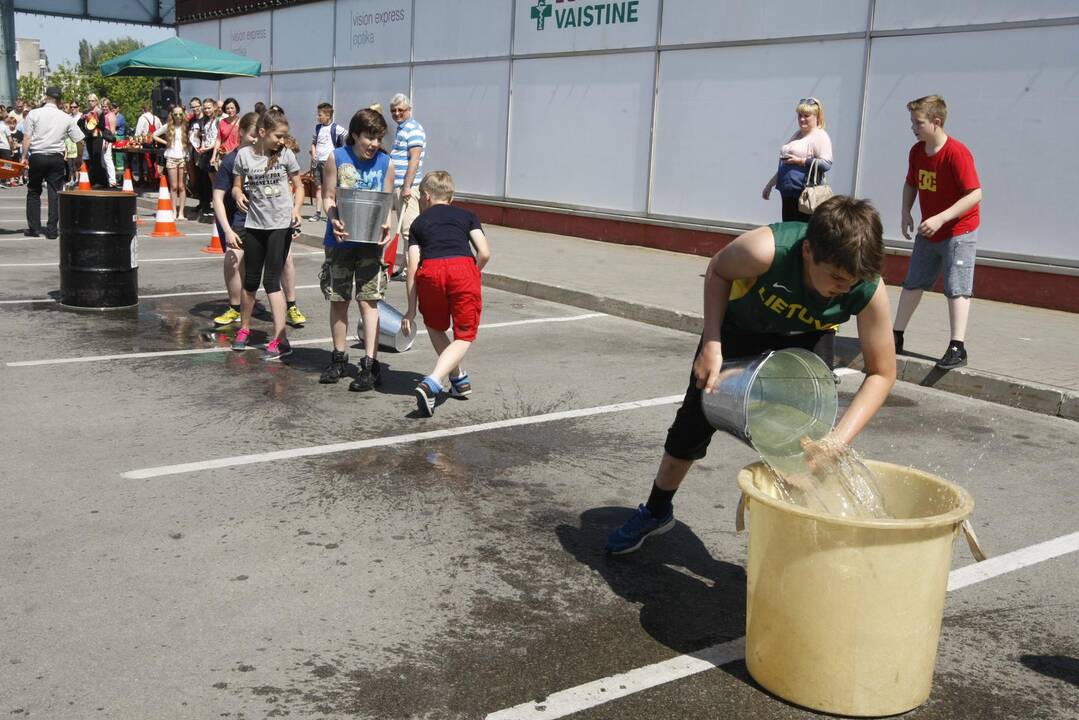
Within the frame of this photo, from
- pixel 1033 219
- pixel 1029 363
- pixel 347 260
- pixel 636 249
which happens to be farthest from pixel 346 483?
pixel 636 249

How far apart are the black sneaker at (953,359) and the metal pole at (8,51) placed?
1386 inches

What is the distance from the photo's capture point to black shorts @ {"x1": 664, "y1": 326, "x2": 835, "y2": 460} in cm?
394

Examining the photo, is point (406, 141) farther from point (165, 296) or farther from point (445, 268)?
point (445, 268)

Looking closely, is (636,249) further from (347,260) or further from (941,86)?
(347,260)

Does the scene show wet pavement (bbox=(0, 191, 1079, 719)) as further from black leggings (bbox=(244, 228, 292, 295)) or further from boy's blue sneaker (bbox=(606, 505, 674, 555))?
black leggings (bbox=(244, 228, 292, 295))

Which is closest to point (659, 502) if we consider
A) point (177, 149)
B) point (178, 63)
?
point (177, 149)

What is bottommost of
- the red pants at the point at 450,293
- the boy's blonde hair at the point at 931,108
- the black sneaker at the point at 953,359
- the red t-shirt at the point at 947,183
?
the black sneaker at the point at 953,359

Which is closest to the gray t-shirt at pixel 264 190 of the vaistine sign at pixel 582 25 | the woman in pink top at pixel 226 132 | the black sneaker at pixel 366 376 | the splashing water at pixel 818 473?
the black sneaker at pixel 366 376

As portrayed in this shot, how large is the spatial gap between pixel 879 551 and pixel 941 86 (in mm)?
9615

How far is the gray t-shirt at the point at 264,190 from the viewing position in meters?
7.95

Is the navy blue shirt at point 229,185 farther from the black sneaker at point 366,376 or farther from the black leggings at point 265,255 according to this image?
the black sneaker at point 366,376

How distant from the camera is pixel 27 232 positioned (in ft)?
52.3

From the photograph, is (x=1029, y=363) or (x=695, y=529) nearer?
(x=695, y=529)

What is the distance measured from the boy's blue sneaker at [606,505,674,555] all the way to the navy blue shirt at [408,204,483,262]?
274 centimetres
